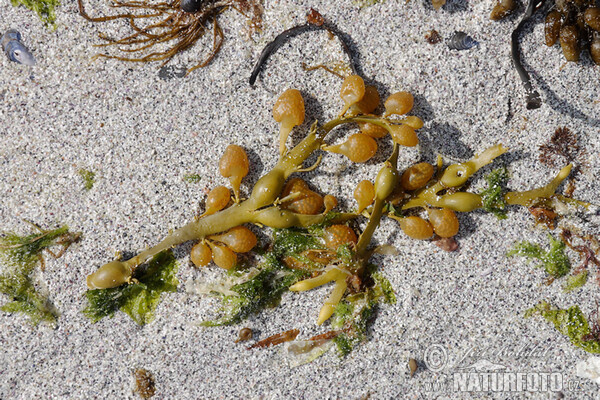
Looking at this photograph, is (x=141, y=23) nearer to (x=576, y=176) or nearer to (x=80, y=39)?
(x=80, y=39)

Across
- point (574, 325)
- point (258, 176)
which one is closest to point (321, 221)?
point (258, 176)

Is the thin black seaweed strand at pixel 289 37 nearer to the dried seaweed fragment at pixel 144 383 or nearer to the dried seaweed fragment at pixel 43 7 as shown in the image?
the dried seaweed fragment at pixel 43 7

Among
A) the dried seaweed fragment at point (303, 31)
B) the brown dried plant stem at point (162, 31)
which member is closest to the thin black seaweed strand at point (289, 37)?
the dried seaweed fragment at point (303, 31)

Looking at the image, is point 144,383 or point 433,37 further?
point 144,383

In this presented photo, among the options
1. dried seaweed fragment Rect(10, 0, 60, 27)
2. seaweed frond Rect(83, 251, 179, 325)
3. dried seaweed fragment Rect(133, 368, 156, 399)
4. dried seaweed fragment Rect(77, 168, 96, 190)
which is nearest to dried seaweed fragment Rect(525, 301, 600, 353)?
seaweed frond Rect(83, 251, 179, 325)

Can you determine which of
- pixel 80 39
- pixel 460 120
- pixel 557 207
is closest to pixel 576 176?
pixel 557 207

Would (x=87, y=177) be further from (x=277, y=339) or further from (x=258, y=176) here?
(x=277, y=339)

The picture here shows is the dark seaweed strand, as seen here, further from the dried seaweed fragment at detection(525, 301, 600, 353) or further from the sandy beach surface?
the dried seaweed fragment at detection(525, 301, 600, 353)
